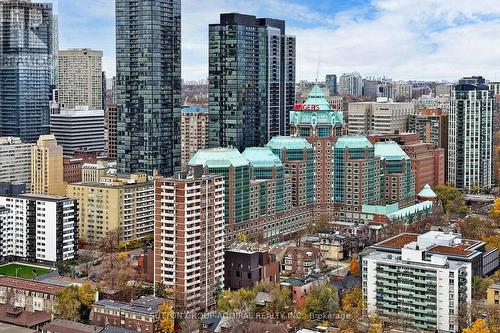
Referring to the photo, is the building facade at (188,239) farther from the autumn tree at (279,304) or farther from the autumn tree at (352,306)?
the autumn tree at (352,306)

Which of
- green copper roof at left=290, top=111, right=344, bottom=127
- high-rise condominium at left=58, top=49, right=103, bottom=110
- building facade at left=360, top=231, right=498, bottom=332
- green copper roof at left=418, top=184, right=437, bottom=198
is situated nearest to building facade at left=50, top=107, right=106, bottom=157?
high-rise condominium at left=58, top=49, right=103, bottom=110

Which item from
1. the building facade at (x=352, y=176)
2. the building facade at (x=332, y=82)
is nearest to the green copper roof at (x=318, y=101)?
the building facade at (x=352, y=176)

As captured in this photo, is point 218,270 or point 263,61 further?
point 263,61

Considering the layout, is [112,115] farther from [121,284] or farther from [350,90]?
[350,90]

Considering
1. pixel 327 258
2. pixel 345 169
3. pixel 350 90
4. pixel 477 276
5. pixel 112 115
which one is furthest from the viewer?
pixel 350 90

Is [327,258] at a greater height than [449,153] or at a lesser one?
lesser

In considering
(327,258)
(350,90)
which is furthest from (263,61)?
(350,90)

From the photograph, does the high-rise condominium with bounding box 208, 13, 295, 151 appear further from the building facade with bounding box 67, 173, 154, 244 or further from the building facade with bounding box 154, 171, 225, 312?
the building facade with bounding box 154, 171, 225, 312
